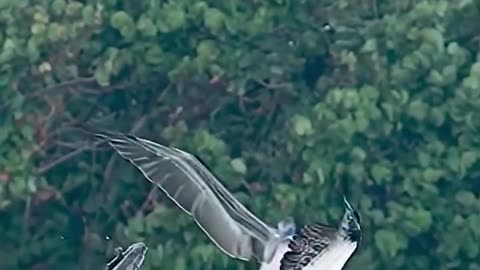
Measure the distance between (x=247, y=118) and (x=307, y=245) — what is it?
0.65 m

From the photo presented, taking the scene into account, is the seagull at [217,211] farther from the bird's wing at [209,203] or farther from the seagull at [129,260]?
the seagull at [129,260]

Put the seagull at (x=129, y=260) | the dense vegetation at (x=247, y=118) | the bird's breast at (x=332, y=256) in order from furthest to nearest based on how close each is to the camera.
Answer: the dense vegetation at (x=247, y=118), the seagull at (x=129, y=260), the bird's breast at (x=332, y=256)

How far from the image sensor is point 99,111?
Result: 286cm

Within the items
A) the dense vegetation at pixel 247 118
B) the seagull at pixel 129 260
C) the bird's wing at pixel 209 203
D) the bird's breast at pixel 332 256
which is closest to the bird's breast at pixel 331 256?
the bird's breast at pixel 332 256

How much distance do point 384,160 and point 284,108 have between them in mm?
207

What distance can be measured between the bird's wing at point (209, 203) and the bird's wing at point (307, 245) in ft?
0.33

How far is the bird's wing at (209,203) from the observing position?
2.40 meters

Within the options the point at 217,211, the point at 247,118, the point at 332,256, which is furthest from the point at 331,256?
the point at 247,118

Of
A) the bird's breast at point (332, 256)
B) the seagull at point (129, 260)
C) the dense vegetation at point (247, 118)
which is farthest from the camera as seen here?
the dense vegetation at point (247, 118)

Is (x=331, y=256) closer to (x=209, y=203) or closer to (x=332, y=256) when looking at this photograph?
(x=332, y=256)

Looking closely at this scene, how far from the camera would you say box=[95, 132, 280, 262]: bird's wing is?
240 cm

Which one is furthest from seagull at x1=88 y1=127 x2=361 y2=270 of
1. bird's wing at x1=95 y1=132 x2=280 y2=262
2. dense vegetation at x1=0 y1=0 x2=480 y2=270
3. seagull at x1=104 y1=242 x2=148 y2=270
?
dense vegetation at x1=0 y1=0 x2=480 y2=270

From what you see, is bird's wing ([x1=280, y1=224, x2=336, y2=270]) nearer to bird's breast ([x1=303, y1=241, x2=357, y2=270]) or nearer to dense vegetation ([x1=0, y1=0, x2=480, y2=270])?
bird's breast ([x1=303, y1=241, x2=357, y2=270])

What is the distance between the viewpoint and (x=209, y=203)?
2424mm
